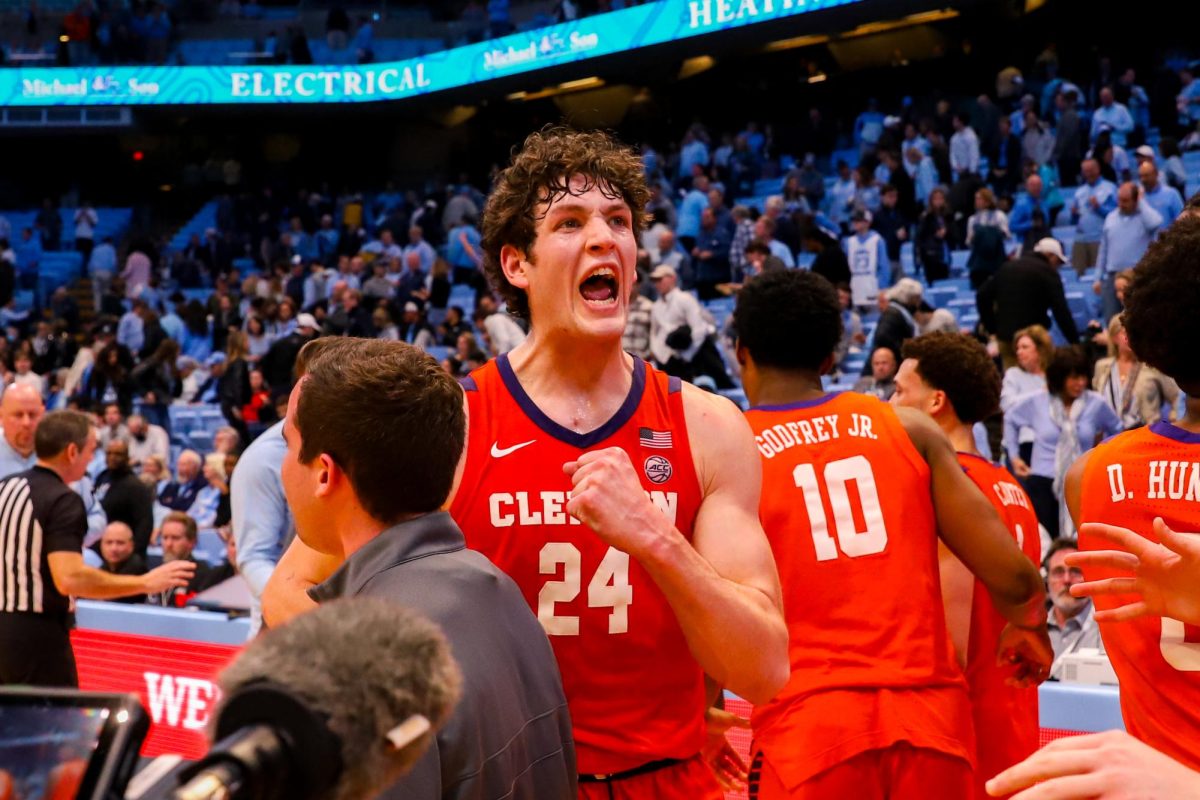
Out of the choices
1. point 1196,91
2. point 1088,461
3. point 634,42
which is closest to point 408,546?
point 1088,461

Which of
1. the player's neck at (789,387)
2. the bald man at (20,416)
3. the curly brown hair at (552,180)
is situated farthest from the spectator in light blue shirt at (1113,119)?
the curly brown hair at (552,180)

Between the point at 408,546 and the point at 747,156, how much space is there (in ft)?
66.4

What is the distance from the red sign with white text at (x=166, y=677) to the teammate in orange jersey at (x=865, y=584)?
4267 mm

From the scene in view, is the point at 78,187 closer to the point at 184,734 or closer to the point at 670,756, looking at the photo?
the point at 184,734

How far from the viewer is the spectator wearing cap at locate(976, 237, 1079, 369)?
37.7 feet

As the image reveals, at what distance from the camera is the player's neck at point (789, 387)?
4.21 metres

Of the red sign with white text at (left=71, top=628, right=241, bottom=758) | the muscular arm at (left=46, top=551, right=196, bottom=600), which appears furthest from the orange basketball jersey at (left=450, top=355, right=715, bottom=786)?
the red sign with white text at (left=71, top=628, right=241, bottom=758)

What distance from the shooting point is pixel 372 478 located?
221cm

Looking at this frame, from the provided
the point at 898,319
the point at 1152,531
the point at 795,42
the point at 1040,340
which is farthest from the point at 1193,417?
the point at 795,42

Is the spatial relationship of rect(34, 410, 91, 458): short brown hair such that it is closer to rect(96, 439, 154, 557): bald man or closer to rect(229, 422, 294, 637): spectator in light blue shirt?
rect(229, 422, 294, 637): spectator in light blue shirt

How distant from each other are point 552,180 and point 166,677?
18.3 ft

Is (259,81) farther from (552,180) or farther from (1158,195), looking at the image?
(552,180)

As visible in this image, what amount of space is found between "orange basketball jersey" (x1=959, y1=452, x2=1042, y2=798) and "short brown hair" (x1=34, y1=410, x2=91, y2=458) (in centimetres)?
423

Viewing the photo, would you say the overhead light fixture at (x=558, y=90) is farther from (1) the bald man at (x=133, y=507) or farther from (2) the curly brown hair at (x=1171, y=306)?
(2) the curly brown hair at (x=1171, y=306)
